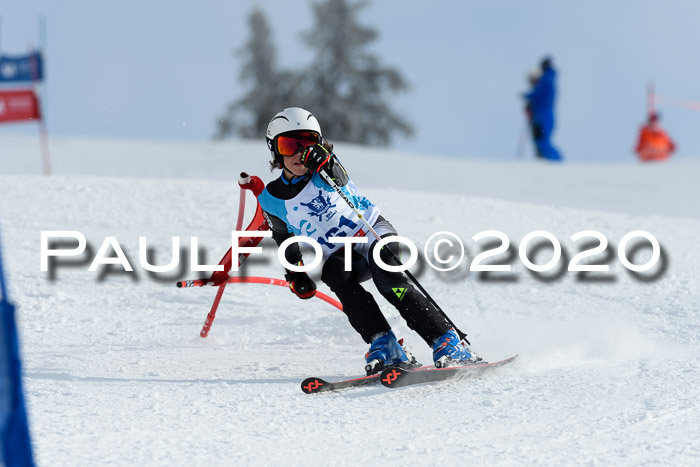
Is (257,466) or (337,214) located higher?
(337,214)

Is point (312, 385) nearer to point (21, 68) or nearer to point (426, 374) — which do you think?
point (426, 374)

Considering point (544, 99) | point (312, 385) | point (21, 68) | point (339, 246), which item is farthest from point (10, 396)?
point (544, 99)

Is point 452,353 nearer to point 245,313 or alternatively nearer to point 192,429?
point 192,429

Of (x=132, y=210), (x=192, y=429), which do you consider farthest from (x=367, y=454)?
(x=132, y=210)

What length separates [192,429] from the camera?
3129mm

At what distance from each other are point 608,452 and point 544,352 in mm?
1604

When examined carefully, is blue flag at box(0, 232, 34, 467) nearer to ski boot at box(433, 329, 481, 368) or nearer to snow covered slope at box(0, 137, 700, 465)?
snow covered slope at box(0, 137, 700, 465)

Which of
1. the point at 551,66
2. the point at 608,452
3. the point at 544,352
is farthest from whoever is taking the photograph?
the point at 551,66

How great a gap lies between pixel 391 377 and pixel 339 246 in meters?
0.72

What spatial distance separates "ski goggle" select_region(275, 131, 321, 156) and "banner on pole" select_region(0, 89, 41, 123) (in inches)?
368

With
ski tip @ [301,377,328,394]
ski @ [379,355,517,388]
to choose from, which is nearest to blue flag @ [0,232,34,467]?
ski tip @ [301,377,328,394]

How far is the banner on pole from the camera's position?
11.9 meters

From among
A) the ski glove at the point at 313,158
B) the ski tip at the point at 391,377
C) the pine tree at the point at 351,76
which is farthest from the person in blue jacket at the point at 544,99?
the pine tree at the point at 351,76

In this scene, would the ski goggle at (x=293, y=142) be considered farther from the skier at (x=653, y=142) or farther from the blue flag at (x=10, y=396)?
the skier at (x=653, y=142)
